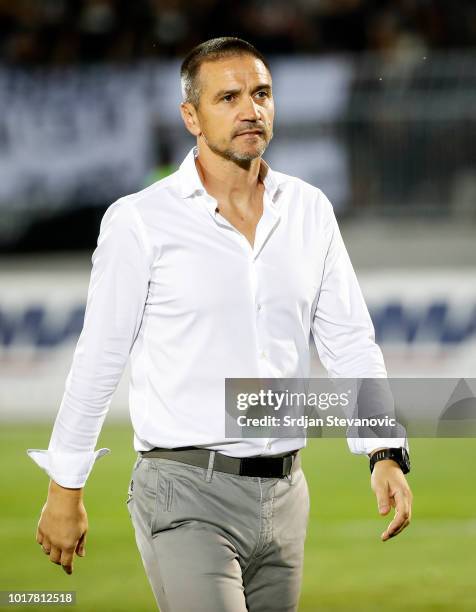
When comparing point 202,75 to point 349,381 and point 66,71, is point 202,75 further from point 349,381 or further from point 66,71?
point 66,71

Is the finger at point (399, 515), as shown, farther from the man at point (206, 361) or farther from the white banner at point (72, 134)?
the white banner at point (72, 134)

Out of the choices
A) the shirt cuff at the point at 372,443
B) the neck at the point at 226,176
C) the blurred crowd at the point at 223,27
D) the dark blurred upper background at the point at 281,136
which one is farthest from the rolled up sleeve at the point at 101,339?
the blurred crowd at the point at 223,27

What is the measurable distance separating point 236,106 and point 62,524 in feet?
3.72

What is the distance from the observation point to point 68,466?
10.2ft

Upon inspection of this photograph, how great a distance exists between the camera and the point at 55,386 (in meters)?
10.2

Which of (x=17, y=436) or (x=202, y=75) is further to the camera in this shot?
(x=17, y=436)

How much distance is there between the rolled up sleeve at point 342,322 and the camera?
3377 millimetres

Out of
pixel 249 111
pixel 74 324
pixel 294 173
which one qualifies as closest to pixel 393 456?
pixel 249 111

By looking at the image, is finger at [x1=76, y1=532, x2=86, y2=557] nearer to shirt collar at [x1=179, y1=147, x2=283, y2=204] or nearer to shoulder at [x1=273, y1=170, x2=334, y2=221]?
shirt collar at [x1=179, y1=147, x2=283, y2=204]

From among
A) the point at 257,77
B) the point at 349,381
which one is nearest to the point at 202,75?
the point at 257,77

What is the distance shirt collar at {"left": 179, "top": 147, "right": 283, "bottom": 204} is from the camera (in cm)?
327

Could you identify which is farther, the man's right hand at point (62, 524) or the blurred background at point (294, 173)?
the blurred background at point (294, 173)

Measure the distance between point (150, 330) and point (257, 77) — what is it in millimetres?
705

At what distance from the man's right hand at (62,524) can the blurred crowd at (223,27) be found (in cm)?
927
